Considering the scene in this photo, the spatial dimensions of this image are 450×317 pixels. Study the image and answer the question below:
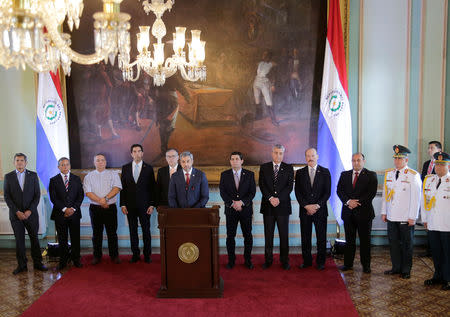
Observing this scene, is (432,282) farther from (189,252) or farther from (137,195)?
(137,195)

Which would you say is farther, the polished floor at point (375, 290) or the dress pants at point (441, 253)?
the dress pants at point (441, 253)

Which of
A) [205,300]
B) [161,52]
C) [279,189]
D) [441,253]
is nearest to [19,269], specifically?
[205,300]

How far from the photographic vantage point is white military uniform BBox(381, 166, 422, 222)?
4.98 metres

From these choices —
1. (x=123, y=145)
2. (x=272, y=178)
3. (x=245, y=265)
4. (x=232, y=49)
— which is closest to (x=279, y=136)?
(x=272, y=178)

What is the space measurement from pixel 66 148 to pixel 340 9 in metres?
4.46

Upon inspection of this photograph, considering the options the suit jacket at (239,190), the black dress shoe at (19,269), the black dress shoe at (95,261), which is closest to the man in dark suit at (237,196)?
the suit jacket at (239,190)

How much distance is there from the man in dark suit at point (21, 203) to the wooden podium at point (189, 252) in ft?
7.01

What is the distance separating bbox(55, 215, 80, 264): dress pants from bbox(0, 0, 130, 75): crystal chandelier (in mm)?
2782

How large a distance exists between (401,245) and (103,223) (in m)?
3.87

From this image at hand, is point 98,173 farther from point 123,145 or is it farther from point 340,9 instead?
point 340,9

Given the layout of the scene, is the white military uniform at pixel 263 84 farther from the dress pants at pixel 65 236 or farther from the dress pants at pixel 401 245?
the dress pants at pixel 65 236

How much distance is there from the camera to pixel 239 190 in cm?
548

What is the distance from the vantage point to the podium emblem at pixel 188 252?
14.6 feet

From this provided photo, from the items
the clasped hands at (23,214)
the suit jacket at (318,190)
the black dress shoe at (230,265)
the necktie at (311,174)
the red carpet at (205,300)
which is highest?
the necktie at (311,174)
